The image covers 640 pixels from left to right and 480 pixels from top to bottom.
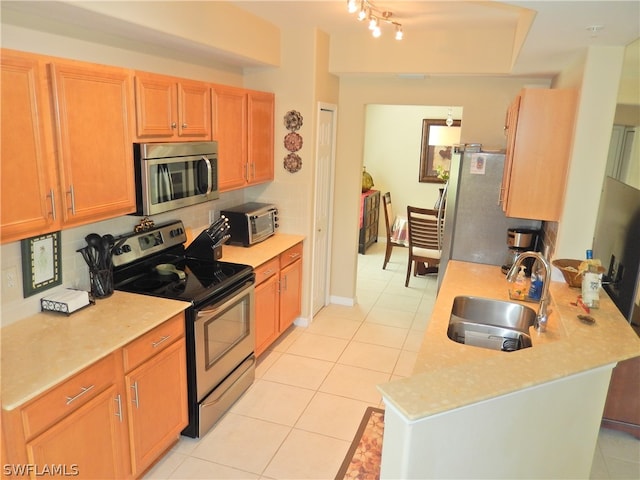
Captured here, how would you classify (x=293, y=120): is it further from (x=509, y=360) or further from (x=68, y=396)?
(x=509, y=360)

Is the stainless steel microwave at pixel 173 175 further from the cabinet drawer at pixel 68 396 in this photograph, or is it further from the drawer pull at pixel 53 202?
the cabinet drawer at pixel 68 396

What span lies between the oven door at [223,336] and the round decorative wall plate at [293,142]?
1.48 metres

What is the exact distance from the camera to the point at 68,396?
1991mm

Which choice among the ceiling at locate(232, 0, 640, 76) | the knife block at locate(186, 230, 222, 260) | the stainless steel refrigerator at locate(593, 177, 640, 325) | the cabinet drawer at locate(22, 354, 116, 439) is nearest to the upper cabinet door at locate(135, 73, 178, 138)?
the knife block at locate(186, 230, 222, 260)

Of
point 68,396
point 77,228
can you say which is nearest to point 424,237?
point 77,228

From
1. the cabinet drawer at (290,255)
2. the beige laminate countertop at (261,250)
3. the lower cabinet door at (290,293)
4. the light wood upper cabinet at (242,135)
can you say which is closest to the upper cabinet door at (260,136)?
the light wood upper cabinet at (242,135)

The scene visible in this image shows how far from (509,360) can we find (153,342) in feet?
5.65

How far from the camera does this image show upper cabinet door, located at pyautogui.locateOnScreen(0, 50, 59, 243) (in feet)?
6.31

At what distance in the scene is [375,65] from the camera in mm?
4289

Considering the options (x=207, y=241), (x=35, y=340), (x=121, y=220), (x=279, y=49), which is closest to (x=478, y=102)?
(x=279, y=49)

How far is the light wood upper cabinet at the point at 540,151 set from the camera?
2939 mm

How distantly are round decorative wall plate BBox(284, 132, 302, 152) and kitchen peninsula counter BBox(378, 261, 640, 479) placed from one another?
8.79 feet

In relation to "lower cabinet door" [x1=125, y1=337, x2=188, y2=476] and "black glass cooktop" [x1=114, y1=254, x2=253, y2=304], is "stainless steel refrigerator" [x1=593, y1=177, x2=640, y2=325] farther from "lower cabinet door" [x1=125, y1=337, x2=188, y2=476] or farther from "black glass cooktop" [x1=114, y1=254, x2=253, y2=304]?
"lower cabinet door" [x1=125, y1=337, x2=188, y2=476]

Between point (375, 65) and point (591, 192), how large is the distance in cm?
223
